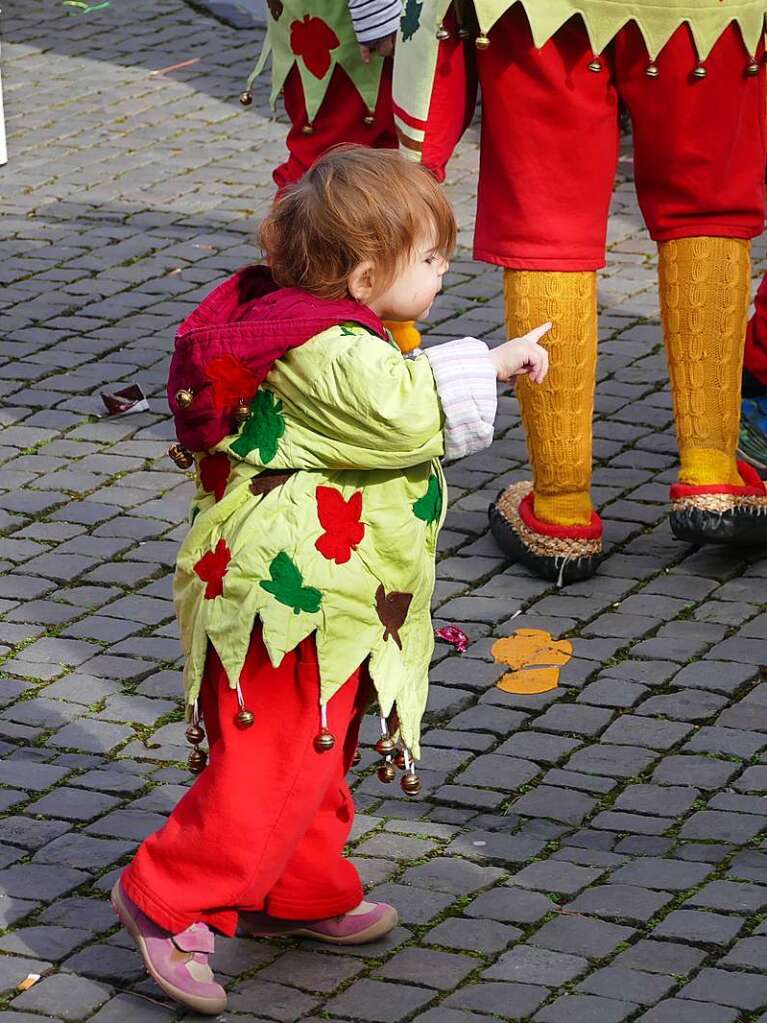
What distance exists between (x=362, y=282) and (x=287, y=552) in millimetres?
433

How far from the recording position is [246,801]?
2.97 meters

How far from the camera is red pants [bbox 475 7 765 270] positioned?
4.32 metres

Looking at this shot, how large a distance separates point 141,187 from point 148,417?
2550 millimetres

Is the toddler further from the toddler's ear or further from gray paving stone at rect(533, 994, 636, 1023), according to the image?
gray paving stone at rect(533, 994, 636, 1023)

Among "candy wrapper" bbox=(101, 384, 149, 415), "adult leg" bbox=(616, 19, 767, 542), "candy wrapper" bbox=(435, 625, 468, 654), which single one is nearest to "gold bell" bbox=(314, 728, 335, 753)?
"candy wrapper" bbox=(435, 625, 468, 654)

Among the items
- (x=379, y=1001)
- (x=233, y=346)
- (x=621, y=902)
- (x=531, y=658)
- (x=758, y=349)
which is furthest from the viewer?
(x=758, y=349)

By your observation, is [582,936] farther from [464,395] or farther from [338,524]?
[464,395]

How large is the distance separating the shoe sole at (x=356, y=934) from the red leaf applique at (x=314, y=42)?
9.30 feet

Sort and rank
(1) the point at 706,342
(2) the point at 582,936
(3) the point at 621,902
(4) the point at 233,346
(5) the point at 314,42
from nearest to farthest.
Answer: (4) the point at 233,346 < (2) the point at 582,936 < (3) the point at 621,902 < (1) the point at 706,342 < (5) the point at 314,42

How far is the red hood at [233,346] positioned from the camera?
2873mm

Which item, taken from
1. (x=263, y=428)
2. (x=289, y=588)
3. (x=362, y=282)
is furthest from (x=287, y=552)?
(x=362, y=282)

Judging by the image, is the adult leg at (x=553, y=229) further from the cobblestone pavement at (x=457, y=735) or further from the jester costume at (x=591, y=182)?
the cobblestone pavement at (x=457, y=735)

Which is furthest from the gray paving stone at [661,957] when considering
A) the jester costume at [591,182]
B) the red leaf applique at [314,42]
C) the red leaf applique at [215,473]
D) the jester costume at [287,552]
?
Result: the red leaf applique at [314,42]

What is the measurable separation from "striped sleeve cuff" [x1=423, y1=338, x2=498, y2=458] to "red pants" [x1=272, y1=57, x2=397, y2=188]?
254 centimetres
